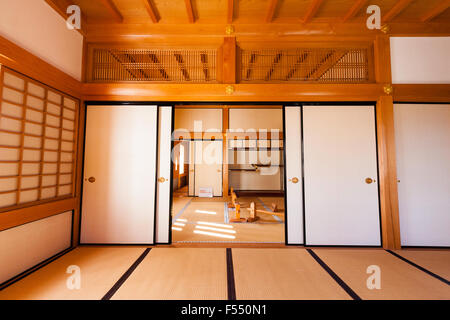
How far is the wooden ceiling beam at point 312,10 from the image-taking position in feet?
7.96

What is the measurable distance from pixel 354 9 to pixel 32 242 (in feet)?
15.1

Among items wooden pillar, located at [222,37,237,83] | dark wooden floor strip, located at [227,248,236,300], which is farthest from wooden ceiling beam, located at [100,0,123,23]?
dark wooden floor strip, located at [227,248,236,300]

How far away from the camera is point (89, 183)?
2715 millimetres

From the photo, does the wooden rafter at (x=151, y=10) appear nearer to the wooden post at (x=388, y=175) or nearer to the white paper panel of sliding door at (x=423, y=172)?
the wooden post at (x=388, y=175)

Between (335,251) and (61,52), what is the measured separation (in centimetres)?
422

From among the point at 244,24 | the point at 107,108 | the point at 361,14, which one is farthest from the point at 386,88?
the point at 107,108

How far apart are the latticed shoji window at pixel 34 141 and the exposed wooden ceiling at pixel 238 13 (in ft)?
3.62

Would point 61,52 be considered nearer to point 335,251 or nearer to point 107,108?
point 107,108

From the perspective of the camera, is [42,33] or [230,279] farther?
[42,33]

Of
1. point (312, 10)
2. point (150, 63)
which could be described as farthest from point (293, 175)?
point (150, 63)

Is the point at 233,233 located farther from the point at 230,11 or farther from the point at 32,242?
the point at 230,11

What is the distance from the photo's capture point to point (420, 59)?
109 inches

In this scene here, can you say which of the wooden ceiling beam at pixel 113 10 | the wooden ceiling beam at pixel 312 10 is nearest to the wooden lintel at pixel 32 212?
the wooden ceiling beam at pixel 113 10

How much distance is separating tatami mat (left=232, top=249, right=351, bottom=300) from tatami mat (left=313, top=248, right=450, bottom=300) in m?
0.19
